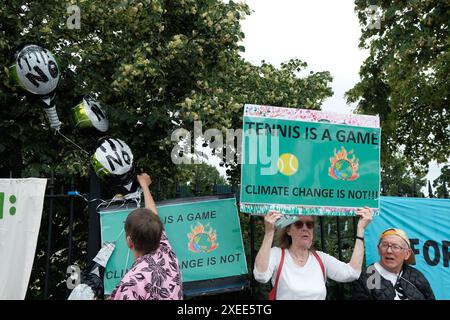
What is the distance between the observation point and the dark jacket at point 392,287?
15.3ft

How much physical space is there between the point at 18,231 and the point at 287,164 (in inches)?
103

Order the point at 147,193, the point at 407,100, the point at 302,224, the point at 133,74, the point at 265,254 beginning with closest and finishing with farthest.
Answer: the point at 265,254 < the point at 302,224 < the point at 147,193 < the point at 133,74 < the point at 407,100

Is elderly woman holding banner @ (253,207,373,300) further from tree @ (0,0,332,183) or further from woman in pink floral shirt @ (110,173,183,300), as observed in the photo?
tree @ (0,0,332,183)

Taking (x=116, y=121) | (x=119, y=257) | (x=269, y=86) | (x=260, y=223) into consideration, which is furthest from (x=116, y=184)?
(x=269, y=86)

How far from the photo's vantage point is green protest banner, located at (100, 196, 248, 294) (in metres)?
4.99

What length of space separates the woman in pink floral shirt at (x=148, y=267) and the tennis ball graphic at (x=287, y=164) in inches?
58.3

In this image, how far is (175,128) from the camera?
640 cm

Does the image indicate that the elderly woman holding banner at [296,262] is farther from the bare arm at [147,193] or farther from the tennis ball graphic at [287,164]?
the bare arm at [147,193]

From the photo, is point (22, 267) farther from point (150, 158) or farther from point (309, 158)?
point (309, 158)

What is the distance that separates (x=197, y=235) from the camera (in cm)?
510

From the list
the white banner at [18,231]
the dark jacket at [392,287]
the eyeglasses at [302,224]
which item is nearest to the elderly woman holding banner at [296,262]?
the eyeglasses at [302,224]

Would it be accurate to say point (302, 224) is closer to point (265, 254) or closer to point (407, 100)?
point (265, 254)

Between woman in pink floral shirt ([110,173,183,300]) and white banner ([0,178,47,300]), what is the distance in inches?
78.6

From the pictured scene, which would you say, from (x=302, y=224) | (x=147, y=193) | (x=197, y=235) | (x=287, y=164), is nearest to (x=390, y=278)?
(x=302, y=224)
